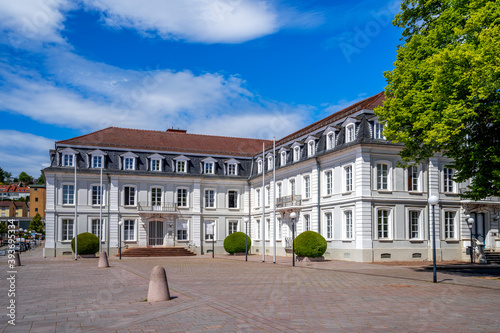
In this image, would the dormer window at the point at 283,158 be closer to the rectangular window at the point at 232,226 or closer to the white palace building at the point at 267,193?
the white palace building at the point at 267,193

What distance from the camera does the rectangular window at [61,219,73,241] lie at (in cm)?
4418

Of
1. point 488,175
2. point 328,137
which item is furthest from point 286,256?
point 488,175

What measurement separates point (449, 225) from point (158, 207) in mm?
25403

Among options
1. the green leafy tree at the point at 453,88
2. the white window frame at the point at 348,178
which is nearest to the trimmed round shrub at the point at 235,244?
the white window frame at the point at 348,178

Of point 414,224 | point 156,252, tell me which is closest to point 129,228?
point 156,252

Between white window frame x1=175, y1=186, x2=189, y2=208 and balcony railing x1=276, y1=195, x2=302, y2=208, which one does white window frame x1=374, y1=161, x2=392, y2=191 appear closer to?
balcony railing x1=276, y1=195, x2=302, y2=208

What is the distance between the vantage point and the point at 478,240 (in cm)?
3453

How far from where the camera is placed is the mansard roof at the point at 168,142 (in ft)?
152

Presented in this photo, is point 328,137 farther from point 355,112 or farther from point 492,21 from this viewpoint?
point 492,21

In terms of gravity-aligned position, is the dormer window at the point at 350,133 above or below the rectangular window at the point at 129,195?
above

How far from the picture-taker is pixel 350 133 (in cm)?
3344

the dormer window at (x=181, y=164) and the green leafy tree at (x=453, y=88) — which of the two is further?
the dormer window at (x=181, y=164)

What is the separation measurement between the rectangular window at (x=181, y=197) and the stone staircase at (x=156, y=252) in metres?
4.52

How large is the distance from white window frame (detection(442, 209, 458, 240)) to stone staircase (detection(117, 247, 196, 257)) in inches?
860
